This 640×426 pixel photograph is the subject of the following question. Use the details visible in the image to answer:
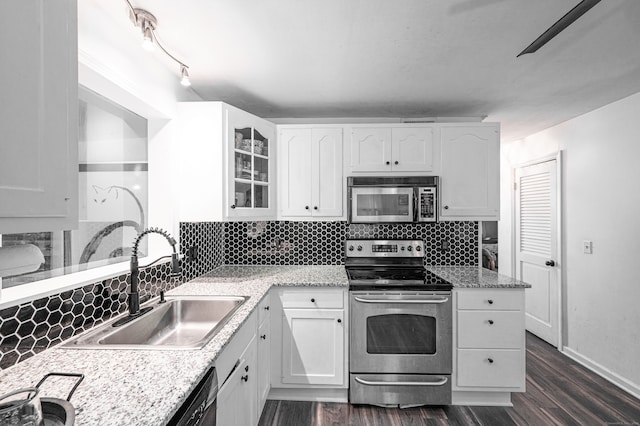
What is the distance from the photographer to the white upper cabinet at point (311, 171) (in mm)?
2740

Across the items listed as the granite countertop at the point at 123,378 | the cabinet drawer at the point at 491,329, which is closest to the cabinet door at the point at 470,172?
the cabinet drawer at the point at 491,329

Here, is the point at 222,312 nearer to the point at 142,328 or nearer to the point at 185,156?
the point at 142,328

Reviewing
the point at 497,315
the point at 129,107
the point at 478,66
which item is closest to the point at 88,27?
the point at 129,107

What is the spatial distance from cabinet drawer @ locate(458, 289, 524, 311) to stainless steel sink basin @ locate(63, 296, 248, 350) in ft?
5.12

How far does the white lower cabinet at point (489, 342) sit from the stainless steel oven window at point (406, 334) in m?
0.21

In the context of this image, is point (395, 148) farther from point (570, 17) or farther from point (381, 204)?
point (570, 17)

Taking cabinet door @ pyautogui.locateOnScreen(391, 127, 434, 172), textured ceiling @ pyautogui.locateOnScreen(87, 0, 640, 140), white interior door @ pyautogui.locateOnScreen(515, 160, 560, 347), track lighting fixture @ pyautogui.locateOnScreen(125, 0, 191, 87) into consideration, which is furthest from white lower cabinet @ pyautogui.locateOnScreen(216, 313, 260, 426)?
white interior door @ pyautogui.locateOnScreen(515, 160, 560, 347)

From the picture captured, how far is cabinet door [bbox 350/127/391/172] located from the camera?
2719 mm

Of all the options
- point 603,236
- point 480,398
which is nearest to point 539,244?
point 603,236

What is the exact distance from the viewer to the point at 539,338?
3.58m

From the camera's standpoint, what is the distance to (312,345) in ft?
7.73

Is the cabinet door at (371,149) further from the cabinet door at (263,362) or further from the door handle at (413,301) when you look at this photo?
the cabinet door at (263,362)

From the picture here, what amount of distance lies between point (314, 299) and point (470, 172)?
169 cm

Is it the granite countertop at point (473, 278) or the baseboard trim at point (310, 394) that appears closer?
the granite countertop at point (473, 278)
